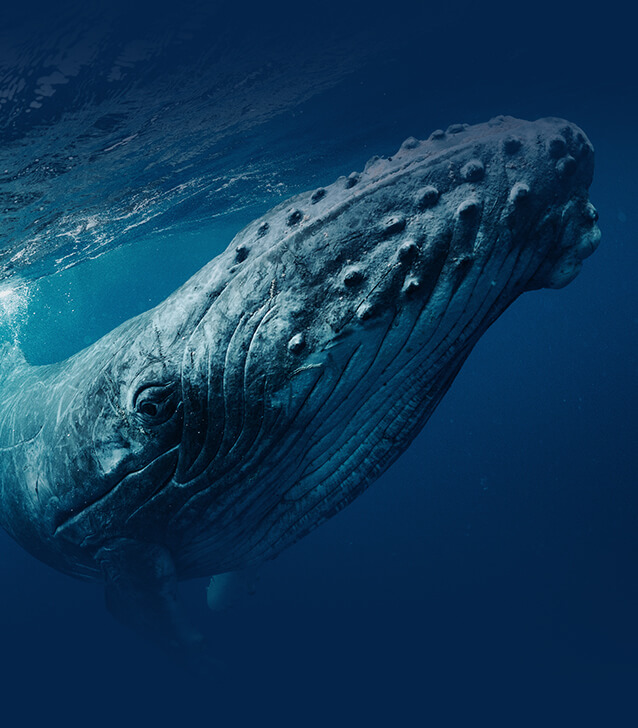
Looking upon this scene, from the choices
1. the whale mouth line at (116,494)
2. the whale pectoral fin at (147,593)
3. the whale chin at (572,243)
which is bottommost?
the whale pectoral fin at (147,593)

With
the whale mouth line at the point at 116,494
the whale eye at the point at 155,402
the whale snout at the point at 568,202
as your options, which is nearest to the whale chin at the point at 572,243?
the whale snout at the point at 568,202

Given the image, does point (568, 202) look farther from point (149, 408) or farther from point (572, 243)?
point (149, 408)

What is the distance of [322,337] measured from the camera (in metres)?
2.36

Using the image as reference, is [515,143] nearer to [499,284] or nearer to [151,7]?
[499,284]

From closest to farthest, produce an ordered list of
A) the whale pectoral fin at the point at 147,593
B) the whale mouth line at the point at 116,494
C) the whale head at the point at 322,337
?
the whale head at the point at 322,337 → the whale mouth line at the point at 116,494 → the whale pectoral fin at the point at 147,593

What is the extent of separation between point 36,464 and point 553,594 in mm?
23210

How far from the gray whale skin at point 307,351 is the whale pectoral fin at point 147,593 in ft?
0.10

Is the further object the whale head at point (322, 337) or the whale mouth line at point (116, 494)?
the whale mouth line at point (116, 494)

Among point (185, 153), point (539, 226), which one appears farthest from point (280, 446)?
point (185, 153)

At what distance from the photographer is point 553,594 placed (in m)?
20.4

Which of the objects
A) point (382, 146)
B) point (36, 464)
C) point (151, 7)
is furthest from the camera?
point (382, 146)

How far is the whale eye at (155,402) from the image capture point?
9.02ft

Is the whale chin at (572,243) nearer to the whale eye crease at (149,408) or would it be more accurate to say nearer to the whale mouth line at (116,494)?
the whale eye crease at (149,408)

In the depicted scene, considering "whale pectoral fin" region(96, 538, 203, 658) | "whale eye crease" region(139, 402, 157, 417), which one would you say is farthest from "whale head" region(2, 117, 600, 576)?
"whale pectoral fin" region(96, 538, 203, 658)
